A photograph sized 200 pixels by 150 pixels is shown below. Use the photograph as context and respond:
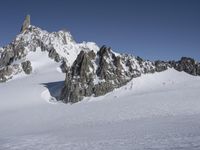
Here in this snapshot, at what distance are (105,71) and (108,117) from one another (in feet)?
94.6

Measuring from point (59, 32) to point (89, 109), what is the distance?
262ft

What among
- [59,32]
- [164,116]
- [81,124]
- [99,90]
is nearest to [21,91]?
[99,90]

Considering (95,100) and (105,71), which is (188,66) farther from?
(95,100)

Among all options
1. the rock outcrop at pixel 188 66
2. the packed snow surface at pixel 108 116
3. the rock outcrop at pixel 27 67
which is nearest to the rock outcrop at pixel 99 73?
the packed snow surface at pixel 108 116

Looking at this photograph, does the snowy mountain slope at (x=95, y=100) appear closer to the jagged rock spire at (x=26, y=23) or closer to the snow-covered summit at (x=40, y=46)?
the snow-covered summit at (x=40, y=46)

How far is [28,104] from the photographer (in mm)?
64312

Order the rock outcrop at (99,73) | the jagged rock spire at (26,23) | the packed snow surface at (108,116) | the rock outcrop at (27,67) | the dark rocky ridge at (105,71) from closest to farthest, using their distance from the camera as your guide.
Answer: the packed snow surface at (108,116), the rock outcrop at (99,73), the dark rocky ridge at (105,71), the rock outcrop at (27,67), the jagged rock spire at (26,23)

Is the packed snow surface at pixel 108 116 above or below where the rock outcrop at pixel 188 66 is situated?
below

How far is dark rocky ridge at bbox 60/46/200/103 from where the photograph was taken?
67.1m

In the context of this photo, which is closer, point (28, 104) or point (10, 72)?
point (28, 104)

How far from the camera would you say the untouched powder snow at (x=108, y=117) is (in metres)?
26.0

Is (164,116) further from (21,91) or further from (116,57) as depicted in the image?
(21,91)

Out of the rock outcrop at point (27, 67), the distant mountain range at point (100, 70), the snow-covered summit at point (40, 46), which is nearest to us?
the distant mountain range at point (100, 70)

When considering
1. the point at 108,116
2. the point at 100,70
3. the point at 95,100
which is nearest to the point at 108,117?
the point at 108,116
